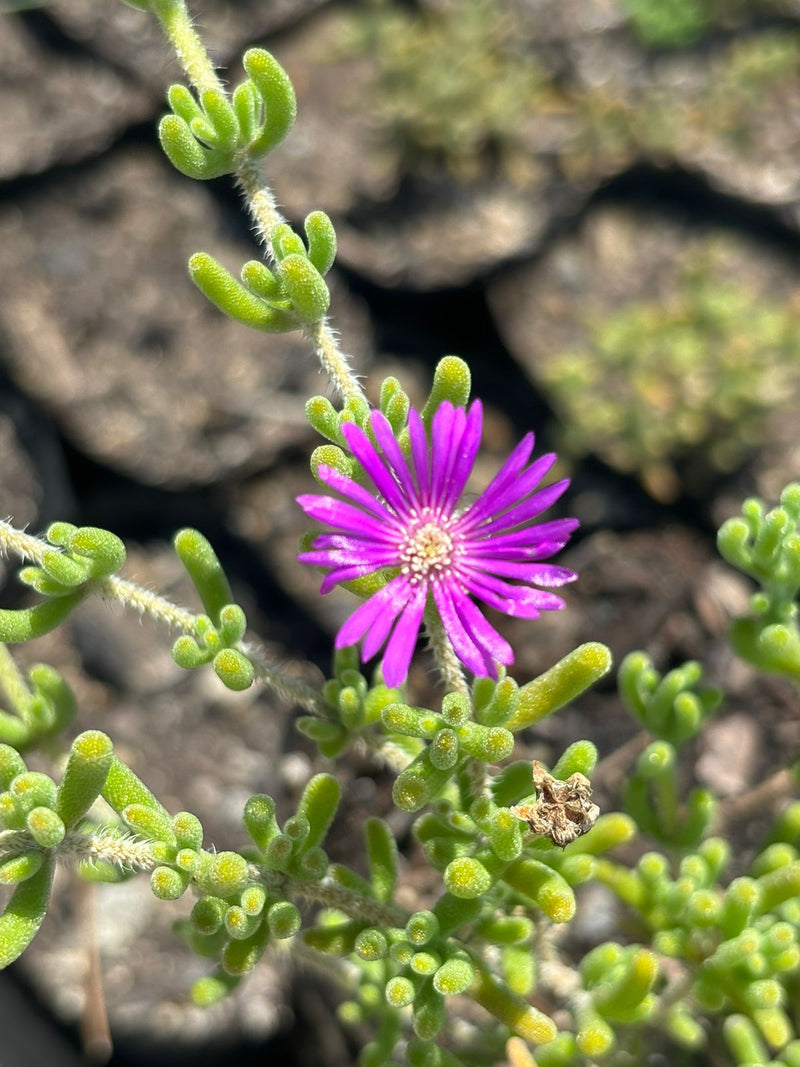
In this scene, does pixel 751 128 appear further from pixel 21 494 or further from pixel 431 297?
pixel 21 494

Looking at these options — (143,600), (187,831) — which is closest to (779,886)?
(187,831)

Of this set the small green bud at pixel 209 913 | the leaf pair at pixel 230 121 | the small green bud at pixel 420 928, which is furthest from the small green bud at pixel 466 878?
the leaf pair at pixel 230 121

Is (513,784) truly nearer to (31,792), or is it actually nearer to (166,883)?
(166,883)

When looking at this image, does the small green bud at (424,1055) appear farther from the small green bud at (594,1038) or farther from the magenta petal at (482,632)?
the magenta petal at (482,632)

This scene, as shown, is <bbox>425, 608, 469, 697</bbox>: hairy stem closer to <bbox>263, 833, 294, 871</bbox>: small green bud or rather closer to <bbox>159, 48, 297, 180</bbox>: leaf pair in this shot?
<bbox>263, 833, 294, 871</bbox>: small green bud

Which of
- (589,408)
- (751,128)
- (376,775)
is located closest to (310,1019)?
(376,775)

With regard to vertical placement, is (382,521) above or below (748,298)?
above
